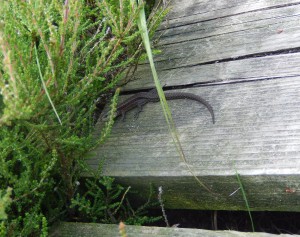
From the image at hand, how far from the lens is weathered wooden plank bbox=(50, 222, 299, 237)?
5.09 feet

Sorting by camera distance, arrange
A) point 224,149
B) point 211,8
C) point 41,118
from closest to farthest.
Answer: point 41,118, point 224,149, point 211,8

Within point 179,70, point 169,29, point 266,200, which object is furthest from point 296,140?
point 169,29

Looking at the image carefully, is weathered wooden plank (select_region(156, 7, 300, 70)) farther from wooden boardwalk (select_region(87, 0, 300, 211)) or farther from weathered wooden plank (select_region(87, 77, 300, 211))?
weathered wooden plank (select_region(87, 77, 300, 211))

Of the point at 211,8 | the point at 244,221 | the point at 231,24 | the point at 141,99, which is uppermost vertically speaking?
the point at 211,8

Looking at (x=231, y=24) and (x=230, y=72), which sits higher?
(x=231, y=24)

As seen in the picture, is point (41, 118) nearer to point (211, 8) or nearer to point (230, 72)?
point (230, 72)

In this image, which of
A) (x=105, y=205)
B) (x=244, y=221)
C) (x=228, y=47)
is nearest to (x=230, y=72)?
(x=228, y=47)

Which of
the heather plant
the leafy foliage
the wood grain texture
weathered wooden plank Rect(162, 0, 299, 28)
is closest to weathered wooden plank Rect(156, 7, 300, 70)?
the wood grain texture

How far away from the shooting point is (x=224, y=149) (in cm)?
182

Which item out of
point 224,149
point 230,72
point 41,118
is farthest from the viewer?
point 230,72

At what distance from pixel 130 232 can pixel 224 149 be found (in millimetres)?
526

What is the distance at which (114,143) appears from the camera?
2195mm

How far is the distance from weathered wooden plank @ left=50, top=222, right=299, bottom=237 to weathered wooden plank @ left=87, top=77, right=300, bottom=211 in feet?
0.75

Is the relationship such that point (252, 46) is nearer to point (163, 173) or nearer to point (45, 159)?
point (163, 173)
